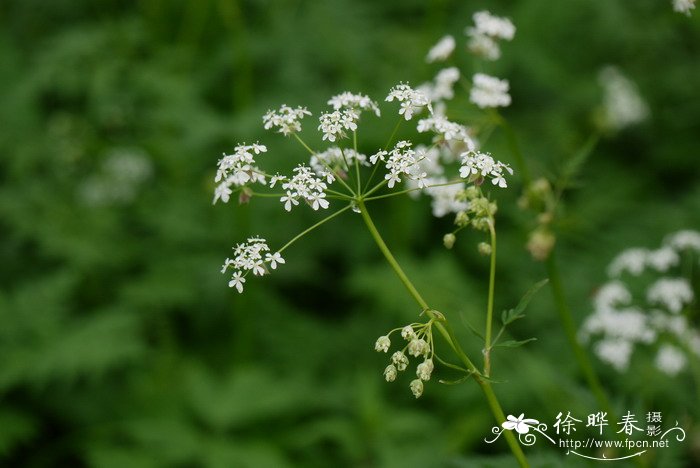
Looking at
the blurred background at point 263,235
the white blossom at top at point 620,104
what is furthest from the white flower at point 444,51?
Answer: the white blossom at top at point 620,104

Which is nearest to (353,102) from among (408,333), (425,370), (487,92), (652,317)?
(487,92)

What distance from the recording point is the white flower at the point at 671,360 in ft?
12.5

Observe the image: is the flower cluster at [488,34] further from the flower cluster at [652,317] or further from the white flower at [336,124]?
the flower cluster at [652,317]

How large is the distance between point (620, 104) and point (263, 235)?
3.89 meters

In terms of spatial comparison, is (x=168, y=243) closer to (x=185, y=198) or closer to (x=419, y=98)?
(x=185, y=198)

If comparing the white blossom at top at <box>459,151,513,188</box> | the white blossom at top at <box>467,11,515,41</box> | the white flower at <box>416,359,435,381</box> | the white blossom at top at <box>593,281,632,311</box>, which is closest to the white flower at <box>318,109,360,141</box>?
the white blossom at top at <box>459,151,513,188</box>

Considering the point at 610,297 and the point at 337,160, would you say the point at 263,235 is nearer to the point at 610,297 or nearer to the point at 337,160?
the point at 610,297

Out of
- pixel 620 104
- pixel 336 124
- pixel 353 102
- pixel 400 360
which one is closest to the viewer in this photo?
pixel 400 360

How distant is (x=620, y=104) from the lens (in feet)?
23.9

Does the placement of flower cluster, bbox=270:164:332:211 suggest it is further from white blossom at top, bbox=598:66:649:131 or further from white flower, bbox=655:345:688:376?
white blossom at top, bbox=598:66:649:131

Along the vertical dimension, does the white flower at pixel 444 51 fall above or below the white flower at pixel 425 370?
above

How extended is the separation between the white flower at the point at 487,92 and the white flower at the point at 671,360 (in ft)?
5.80

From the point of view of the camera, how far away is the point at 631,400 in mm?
5164

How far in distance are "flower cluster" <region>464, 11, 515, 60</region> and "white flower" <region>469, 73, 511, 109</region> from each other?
1.04 feet
